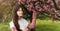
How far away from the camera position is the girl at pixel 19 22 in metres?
3.30

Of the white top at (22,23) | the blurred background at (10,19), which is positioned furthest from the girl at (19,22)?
the blurred background at (10,19)

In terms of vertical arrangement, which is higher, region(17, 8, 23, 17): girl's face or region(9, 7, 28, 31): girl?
region(17, 8, 23, 17): girl's face

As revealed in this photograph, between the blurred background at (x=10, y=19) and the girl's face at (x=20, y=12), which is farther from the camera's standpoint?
the blurred background at (x=10, y=19)

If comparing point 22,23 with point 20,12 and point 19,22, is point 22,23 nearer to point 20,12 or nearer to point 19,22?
point 19,22

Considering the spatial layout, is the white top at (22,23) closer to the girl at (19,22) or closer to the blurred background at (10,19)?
the girl at (19,22)

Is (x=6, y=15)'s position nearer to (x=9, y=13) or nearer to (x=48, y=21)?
(x=9, y=13)

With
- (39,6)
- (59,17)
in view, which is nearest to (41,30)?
(59,17)

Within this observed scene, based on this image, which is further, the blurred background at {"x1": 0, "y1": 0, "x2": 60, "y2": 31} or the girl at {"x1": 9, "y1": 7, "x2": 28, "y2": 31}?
the blurred background at {"x1": 0, "y1": 0, "x2": 60, "y2": 31}

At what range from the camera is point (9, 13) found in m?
3.93

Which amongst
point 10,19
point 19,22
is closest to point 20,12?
point 19,22

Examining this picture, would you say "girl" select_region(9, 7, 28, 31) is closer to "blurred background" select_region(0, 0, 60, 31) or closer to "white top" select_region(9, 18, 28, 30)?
"white top" select_region(9, 18, 28, 30)

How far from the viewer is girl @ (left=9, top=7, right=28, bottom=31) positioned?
10.8 feet

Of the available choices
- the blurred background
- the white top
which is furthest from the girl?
the blurred background

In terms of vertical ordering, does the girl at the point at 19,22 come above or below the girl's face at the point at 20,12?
below
